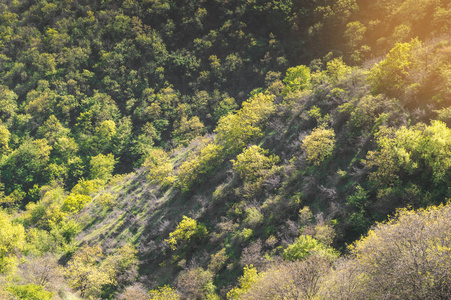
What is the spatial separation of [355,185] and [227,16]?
226 ft

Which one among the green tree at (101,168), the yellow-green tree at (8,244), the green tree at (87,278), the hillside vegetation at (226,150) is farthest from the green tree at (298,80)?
the green tree at (101,168)

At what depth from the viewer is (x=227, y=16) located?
84.3m

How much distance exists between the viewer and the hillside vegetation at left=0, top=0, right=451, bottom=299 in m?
25.6

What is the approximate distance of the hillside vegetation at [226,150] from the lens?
25.6 m

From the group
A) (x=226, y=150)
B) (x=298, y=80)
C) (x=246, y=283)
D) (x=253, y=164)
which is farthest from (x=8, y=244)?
(x=298, y=80)

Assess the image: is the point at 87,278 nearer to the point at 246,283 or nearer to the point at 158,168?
the point at 158,168

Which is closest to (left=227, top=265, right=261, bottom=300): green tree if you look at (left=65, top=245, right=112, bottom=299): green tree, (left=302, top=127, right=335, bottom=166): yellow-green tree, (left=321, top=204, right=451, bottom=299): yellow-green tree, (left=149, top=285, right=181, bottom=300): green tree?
(left=149, top=285, right=181, bottom=300): green tree

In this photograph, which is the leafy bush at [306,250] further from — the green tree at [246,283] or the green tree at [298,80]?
the green tree at [298,80]

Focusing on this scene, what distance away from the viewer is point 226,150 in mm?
47531

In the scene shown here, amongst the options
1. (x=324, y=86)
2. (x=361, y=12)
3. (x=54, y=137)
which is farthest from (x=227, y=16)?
(x=54, y=137)

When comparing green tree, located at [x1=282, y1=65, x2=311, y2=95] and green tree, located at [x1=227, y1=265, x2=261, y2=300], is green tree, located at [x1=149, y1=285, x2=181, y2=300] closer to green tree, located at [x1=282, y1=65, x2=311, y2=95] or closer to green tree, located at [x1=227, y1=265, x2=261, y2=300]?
green tree, located at [x1=227, y1=265, x2=261, y2=300]

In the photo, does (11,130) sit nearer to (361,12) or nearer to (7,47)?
(7,47)

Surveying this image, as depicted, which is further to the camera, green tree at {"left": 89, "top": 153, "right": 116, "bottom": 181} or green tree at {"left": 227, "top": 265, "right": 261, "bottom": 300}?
green tree at {"left": 89, "top": 153, "right": 116, "bottom": 181}

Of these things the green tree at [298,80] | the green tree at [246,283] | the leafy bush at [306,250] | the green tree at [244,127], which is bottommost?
the green tree at [246,283]
